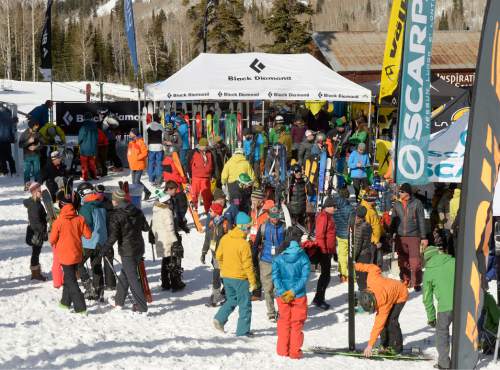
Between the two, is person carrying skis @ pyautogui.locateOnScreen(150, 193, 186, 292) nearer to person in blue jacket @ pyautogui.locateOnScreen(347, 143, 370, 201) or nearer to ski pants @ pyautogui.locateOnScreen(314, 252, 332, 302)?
ski pants @ pyautogui.locateOnScreen(314, 252, 332, 302)

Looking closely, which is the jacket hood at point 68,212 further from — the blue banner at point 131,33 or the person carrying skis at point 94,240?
the blue banner at point 131,33

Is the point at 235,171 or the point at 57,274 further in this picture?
the point at 235,171

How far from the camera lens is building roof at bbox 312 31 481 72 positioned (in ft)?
132

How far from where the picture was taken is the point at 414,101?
9859mm

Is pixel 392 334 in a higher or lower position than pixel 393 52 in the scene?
lower

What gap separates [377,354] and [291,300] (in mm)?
1099

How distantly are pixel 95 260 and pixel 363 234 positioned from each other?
3.34 metres

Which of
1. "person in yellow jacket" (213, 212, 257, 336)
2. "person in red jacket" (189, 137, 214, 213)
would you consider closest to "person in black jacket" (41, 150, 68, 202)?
"person in red jacket" (189, 137, 214, 213)

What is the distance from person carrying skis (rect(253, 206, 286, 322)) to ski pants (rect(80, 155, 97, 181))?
31.1ft

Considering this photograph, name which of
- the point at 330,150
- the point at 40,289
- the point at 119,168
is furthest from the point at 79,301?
the point at 119,168

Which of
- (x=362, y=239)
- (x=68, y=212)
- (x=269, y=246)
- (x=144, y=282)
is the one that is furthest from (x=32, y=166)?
(x=362, y=239)

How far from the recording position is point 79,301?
353 inches

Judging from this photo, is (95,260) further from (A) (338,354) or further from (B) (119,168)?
(B) (119,168)

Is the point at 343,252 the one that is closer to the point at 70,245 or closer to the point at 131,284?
the point at 131,284
